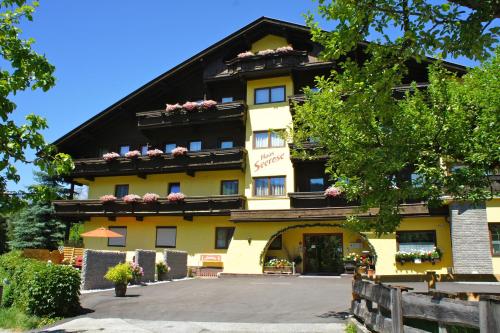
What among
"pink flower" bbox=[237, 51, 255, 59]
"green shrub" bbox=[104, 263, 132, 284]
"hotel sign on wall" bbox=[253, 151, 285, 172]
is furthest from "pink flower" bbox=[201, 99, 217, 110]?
"green shrub" bbox=[104, 263, 132, 284]

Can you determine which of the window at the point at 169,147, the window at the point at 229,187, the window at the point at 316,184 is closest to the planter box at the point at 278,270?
the window at the point at 316,184

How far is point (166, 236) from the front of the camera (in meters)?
32.2

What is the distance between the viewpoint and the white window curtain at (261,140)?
100ft

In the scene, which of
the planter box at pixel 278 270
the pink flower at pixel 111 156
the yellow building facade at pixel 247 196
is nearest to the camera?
the yellow building facade at pixel 247 196

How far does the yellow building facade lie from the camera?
2645 cm

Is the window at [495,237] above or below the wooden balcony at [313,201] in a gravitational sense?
below

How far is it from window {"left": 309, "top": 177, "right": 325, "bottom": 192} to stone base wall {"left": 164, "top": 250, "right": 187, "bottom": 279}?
9.04 metres

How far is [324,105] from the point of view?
11.9 meters

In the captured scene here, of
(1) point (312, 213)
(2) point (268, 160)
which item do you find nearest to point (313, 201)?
(1) point (312, 213)

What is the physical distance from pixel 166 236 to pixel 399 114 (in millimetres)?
24567

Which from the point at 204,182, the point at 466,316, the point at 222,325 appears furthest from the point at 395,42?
the point at 204,182

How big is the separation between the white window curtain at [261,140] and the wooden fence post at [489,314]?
25.9 meters

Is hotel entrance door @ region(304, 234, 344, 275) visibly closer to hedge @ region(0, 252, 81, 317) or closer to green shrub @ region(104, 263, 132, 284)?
green shrub @ region(104, 263, 132, 284)

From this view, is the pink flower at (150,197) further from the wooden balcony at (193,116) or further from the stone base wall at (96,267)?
the stone base wall at (96,267)
